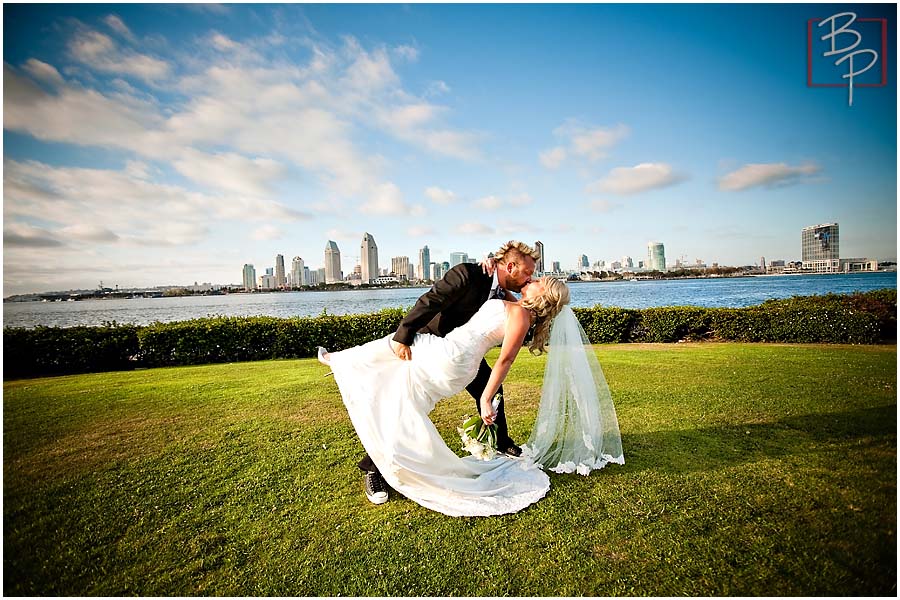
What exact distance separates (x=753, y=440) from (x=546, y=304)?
313cm

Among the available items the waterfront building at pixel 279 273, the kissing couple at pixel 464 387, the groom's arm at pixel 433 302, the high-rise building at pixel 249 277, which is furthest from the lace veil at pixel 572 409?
the waterfront building at pixel 279 273

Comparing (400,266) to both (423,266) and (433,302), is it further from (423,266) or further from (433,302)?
(433,302)

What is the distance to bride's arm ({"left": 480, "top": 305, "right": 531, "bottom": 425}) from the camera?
11.7 ft

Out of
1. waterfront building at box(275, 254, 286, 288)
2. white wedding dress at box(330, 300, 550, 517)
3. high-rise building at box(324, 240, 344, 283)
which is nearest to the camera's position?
white wedding dress at box(330, 300, 550, 517)

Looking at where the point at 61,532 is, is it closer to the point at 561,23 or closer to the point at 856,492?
the point at 856,492

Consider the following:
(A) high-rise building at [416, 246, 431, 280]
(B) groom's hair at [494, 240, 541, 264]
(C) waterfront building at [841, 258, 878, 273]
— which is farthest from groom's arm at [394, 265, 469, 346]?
(A) high-rise building at [416, 246, 431, 280]

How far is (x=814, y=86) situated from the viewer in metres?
5.14

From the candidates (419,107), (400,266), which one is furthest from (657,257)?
(419,107)

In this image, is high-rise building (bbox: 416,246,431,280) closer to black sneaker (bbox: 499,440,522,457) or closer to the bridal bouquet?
black sneaker (bbox: 499,440,522,457)

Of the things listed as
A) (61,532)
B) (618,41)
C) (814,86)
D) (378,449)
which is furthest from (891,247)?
(61,532)

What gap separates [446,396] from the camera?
3758mm

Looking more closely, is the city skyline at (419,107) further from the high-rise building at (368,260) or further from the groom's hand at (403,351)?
the high-rise building at (368,260)

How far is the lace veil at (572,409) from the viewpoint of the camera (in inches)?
167

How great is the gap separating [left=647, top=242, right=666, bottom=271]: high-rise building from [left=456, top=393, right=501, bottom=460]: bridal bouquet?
144 feet
